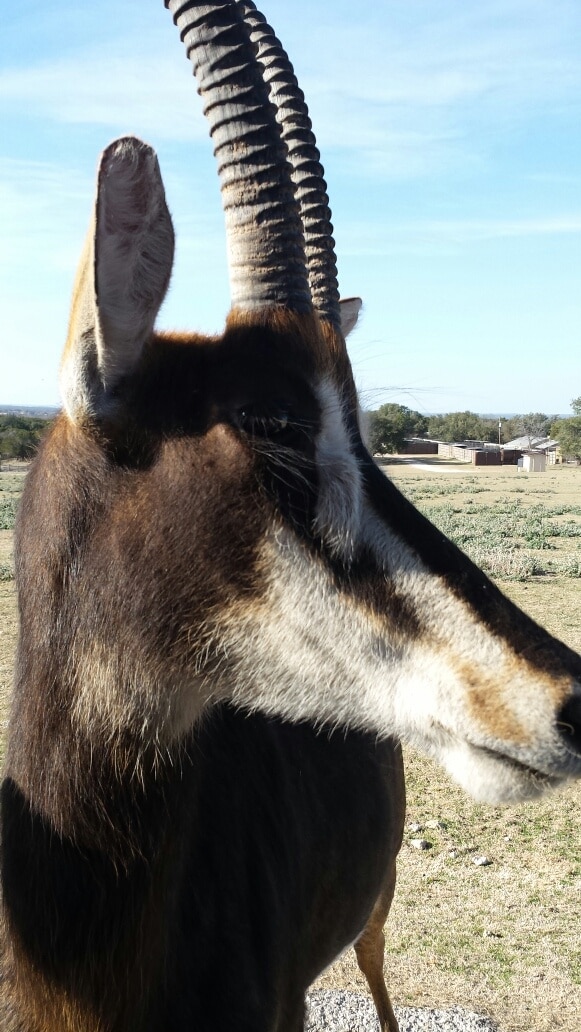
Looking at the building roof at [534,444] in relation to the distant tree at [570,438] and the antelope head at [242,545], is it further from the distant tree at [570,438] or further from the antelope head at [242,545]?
the antelope head at [242,545]

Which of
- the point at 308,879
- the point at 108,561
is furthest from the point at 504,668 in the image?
the point at 308,879

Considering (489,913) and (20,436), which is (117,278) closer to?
(489,913)

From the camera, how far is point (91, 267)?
205 cm

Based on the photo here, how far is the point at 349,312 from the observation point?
3.88 m

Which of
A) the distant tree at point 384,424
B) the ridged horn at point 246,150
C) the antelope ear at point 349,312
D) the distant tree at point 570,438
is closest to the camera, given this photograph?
the ridged horn at point 246,150

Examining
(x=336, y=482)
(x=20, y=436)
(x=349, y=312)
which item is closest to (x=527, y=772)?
(x=336, y=482)

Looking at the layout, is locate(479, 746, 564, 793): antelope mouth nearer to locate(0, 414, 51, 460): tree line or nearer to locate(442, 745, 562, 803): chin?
locate(442, 745, 562, 803): chin

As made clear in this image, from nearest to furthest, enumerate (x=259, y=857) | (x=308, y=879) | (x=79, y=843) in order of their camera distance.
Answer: (x=79, y=843) < (x=259, y=857) < (x=308, y=879)

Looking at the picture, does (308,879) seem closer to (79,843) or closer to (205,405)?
(79,843)

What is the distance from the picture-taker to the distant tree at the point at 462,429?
118m

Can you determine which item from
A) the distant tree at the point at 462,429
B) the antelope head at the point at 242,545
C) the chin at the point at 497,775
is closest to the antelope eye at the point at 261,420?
the antelope head at the point at 242,545

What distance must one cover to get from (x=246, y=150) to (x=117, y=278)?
0.56 metres

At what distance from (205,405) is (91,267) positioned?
46 cm

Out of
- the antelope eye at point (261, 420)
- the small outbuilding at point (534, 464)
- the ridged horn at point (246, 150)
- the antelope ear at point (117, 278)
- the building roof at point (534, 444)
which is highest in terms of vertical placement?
the ridged horn at point (246, 150)
